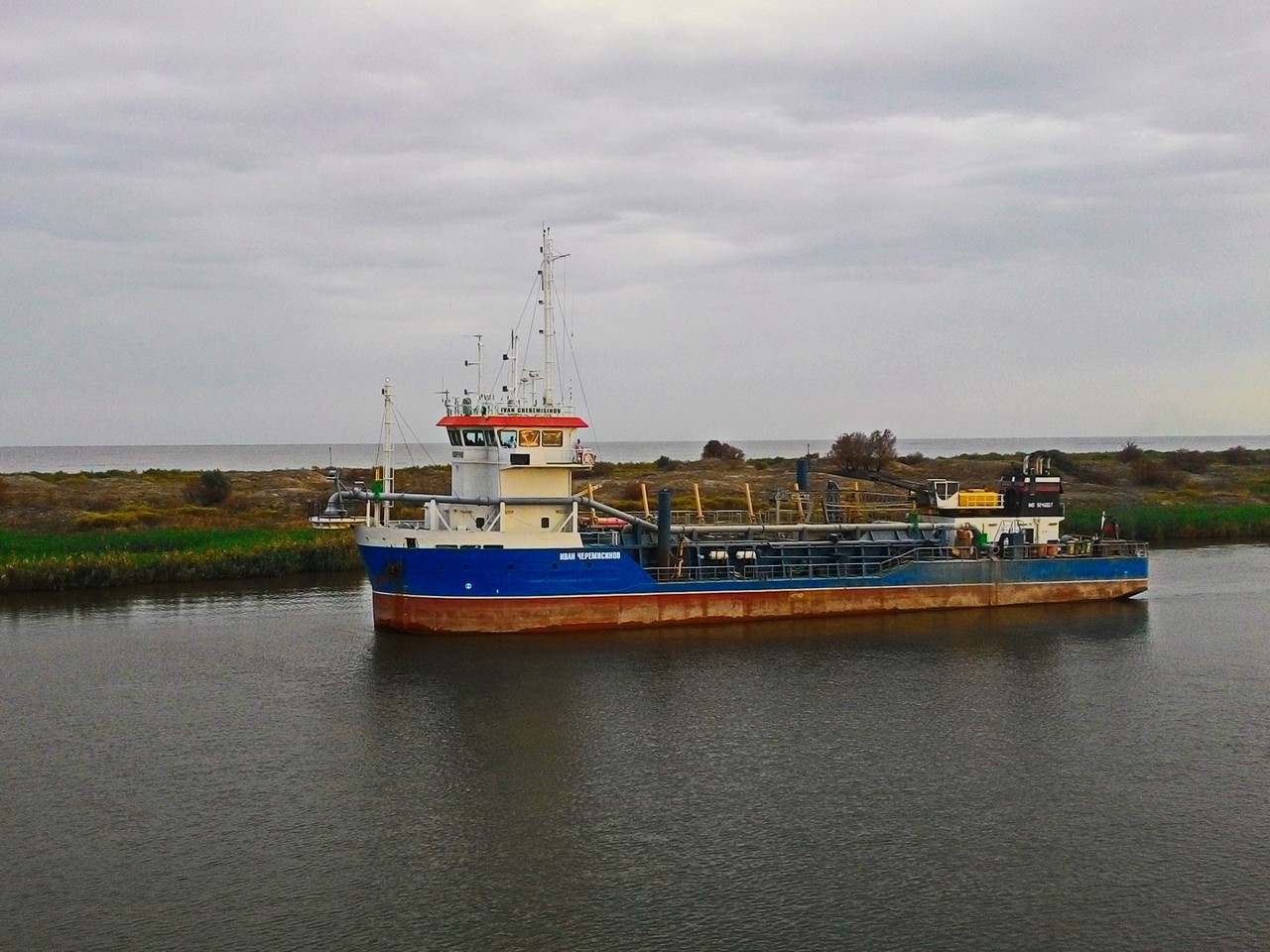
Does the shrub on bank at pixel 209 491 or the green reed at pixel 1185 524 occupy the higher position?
the shrub on bank at pixel 209 491

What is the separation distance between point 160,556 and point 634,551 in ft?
88.0

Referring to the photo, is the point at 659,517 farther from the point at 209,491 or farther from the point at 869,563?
the point at 209,491

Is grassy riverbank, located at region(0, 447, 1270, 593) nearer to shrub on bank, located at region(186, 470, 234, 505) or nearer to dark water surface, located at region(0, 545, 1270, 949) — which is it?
shrub on bank, located at region(186, 470, 234, 505)

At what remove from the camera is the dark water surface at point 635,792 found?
1784 cm

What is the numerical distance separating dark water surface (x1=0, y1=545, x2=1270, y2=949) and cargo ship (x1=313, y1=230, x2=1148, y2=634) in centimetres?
205

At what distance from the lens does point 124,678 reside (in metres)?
33.3

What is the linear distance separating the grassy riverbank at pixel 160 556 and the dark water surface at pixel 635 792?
39.2 feet

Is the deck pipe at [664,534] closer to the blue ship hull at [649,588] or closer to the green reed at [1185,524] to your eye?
the blue ship hull at [649,588]

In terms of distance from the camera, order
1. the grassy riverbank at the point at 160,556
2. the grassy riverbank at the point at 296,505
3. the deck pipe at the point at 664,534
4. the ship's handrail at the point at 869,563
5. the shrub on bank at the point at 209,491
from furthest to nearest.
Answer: the shrub on bank at the point at 209,491 < the grassy riverbank at the point at 296,505 < the grassy riverbank at the point at 160,556 < the ship's handrail at the point at 869,563 < the deck pipe at the point at 664,534

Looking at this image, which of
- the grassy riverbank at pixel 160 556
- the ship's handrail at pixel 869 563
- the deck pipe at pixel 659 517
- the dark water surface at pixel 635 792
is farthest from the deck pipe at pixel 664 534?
the grassy riverbank at pixel 160 556

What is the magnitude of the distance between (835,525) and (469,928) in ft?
97.7

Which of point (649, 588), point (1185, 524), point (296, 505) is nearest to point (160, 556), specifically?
point (296, 505)

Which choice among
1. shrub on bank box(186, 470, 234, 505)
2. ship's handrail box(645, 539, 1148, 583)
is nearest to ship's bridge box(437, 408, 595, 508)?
ship's handrail box(645, 539, 1148, 583)

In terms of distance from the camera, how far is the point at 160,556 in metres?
53.8
